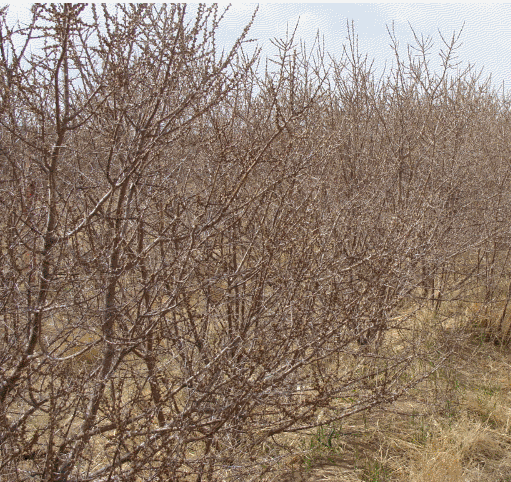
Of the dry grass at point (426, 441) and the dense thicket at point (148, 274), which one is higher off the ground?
the dense thicket at point (148, 274)

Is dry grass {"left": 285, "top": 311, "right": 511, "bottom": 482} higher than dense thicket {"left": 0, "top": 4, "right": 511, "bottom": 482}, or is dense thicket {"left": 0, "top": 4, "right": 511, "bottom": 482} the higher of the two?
dense thicket {"left": 0, "top": 4, "right": 511, "bottom": 482}

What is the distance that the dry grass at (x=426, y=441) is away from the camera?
3.21 metres

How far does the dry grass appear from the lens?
10.5 ft

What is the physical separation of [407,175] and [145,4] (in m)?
3.77

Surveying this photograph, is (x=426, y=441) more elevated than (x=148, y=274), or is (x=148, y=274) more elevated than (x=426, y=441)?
(x=148, y=274)

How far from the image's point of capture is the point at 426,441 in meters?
3.44

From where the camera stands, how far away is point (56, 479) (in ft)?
7.64

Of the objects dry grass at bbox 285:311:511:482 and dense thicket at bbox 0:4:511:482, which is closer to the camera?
dense thicket at bbox 0:4:511:482

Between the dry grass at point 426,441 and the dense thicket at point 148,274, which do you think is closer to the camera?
the dense thicket at point 148,274

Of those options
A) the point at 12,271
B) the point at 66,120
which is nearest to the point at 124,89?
the point at 66,120

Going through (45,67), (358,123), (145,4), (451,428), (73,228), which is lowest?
(451,428)

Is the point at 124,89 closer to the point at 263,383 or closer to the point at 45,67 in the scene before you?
the point at 45,67

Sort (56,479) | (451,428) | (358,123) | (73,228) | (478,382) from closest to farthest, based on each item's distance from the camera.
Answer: (56,479) → (73,228) → (451,428) → (478,382) → (358,123)

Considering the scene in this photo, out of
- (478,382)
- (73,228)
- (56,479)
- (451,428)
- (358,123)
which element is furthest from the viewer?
(358,123)
